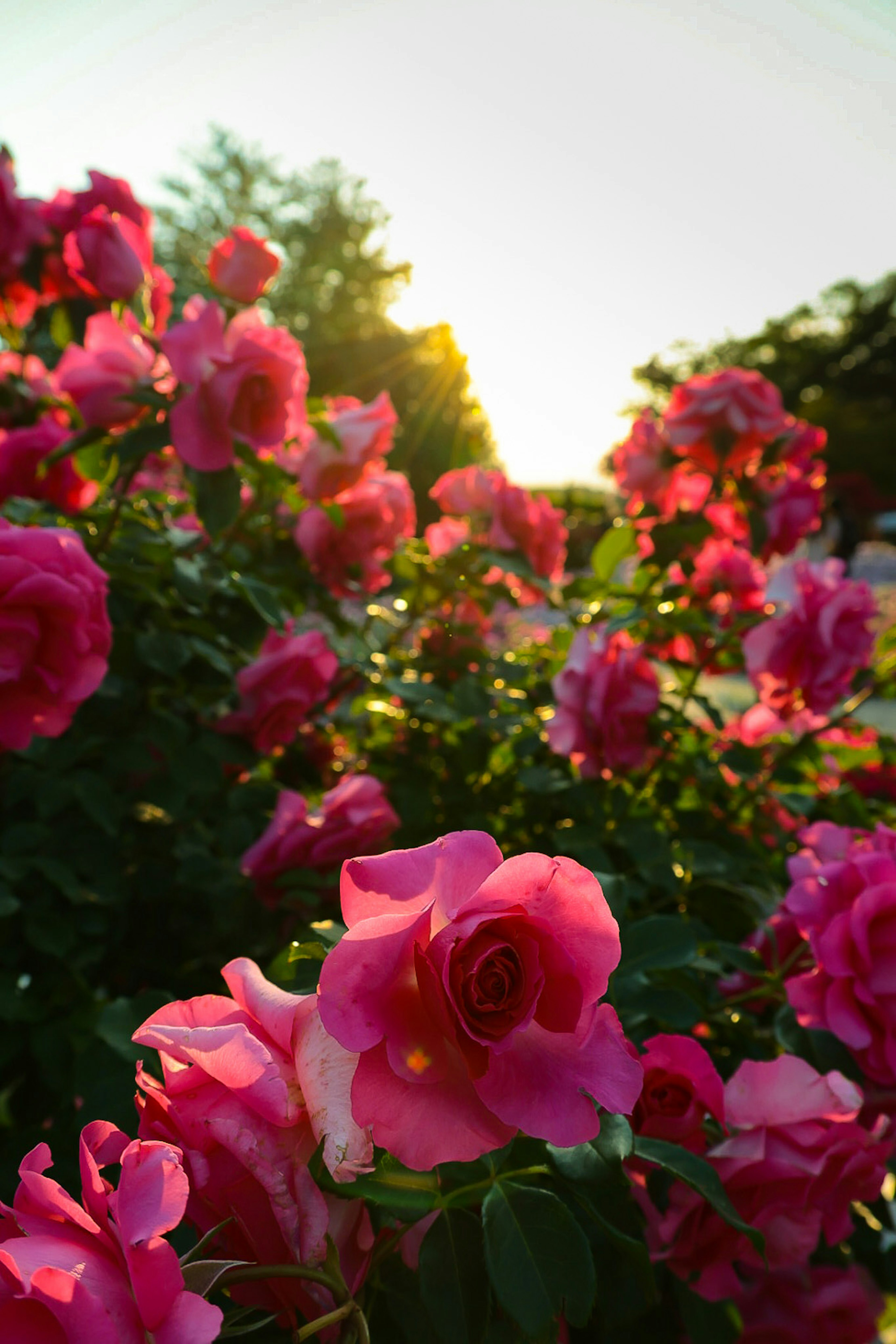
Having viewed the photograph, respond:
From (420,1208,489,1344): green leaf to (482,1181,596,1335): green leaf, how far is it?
0.08 feet

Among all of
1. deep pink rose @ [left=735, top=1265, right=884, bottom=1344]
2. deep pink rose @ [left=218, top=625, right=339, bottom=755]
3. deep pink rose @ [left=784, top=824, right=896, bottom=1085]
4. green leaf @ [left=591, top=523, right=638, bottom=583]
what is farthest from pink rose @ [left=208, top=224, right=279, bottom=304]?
deep pink rose @ [left=735, top=1265, right=884, bottom=1344]

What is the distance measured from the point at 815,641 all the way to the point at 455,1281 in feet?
3.18

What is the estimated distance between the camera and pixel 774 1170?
22.9 inches

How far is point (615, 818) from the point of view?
1.11m

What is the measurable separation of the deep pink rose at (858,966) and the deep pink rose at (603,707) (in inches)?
13.6

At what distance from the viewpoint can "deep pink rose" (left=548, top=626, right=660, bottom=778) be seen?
1.04 m

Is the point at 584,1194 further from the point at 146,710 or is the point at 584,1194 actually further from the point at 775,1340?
the point at 146,710

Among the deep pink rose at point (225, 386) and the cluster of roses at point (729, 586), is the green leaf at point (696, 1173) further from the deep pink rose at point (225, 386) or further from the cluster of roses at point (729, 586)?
the deep pink rose at point (225, 386)

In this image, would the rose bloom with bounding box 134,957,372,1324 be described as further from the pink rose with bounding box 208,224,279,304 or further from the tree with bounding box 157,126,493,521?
the tree with bounding box 157,126,493,521

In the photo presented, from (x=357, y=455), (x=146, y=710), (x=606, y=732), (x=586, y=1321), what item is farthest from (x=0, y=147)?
(x=586, y=1321)

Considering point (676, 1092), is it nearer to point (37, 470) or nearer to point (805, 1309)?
point (805, 1309)

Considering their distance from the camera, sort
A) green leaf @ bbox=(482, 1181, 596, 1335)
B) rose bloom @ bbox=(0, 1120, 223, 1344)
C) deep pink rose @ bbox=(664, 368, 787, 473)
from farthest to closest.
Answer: deep pink rose @ bbox=(664, 368, 787, 473) < green leaf @ bbox=(482, 1181, 596, 1335) < rose bloom @ bbox=(0, 1120, 223, 1344)

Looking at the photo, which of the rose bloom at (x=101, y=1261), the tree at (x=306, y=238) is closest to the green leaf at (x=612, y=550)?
the rose bloom at (x=101, y=1261)

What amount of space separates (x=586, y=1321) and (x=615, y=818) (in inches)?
28.5
